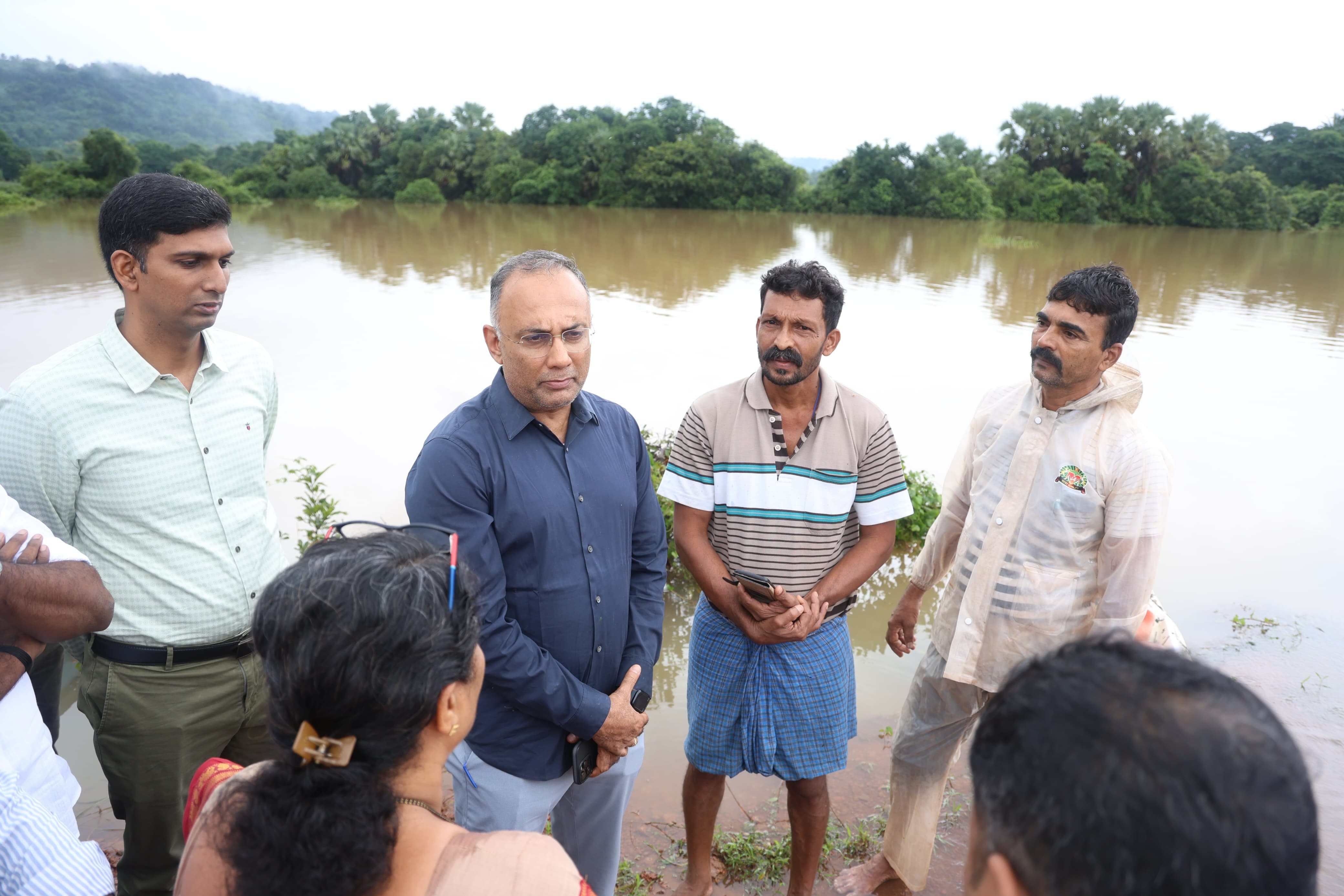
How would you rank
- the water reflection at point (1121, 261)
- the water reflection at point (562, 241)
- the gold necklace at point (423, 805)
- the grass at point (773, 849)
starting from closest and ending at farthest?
1. the gold necklace at point (423, 805)
2. the grass at point (773, 849)
3. the water reflection at point (1121, 261)
4. the water reflection at point (562, 241)

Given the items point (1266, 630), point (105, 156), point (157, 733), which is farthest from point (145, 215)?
point (105, 156)

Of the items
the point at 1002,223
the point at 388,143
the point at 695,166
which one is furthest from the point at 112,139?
the point at 1002,223

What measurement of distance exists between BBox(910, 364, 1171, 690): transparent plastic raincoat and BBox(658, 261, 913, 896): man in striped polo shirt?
295 mm

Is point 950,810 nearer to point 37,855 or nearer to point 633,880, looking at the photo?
point 633,880

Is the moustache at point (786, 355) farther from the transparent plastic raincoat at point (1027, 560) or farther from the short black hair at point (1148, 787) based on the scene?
the short black hair at point (1148, 787)

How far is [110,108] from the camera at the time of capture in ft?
318

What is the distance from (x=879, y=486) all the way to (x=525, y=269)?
129 cm

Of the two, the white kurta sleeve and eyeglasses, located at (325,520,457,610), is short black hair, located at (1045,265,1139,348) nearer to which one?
the white kurta sleeve

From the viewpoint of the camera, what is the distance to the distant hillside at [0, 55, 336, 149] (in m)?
82.1

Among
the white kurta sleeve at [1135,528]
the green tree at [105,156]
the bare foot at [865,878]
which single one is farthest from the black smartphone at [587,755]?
the green tree at [105,156]

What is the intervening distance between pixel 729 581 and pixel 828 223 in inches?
1113

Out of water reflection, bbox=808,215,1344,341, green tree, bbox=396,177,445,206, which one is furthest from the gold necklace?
green tree, bbox=396,177,445,206

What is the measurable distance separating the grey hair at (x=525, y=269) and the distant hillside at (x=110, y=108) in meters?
71.3

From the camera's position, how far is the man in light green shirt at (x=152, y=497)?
81.5 inches
